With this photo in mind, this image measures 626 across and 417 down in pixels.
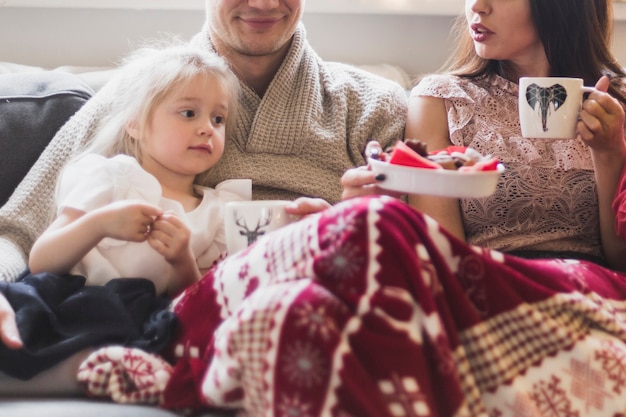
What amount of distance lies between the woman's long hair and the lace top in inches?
6.5

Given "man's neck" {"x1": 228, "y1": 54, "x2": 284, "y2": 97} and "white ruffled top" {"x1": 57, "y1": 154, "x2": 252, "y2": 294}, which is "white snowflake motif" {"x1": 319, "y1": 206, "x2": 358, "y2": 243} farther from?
"man's neck" {"x1": 228, "y1": 54, "x2": 284, "y2": 97}

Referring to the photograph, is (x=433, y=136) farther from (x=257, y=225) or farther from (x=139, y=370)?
(x=139, y=370)

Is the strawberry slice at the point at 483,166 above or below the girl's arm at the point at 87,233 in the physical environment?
above

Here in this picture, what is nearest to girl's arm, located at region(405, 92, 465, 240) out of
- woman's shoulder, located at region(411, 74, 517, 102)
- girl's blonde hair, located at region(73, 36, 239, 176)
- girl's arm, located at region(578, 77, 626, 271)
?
woman's shoulder, located at region(411, 74, 517, 102)

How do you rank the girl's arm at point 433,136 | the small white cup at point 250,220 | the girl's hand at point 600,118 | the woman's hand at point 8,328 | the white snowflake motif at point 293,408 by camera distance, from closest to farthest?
the white snowflake motif at point 293,408 < the woman's hand at point 8,328 < the small white cup at point 250,220 < the girl's hand at point 600,118 < the girl's arm at point 433,136

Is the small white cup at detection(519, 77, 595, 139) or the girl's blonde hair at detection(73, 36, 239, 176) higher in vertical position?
the small white cup at detection(519, 77, 595, 139)

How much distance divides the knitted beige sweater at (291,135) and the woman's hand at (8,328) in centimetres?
33

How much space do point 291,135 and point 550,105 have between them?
49 cm

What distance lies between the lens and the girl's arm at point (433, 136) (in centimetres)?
150

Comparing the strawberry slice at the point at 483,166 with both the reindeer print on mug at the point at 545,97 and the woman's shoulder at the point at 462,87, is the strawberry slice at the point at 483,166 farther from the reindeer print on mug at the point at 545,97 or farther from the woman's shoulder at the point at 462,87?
the woman's shoulder at the point at 462,87

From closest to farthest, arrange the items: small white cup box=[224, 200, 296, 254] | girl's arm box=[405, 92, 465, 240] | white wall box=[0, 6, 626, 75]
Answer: small white cup box=[224, 200, 296, 254]
girl's arm box=[405, 92, 465, 240]
white wall box=[0, 6, 626, 75]

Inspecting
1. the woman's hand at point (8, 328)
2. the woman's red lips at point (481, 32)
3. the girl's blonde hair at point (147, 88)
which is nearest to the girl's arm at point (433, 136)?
the woman's red lips at point (481, 32)

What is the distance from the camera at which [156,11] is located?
2.17 m

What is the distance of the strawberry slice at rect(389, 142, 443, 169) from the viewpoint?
109cm
